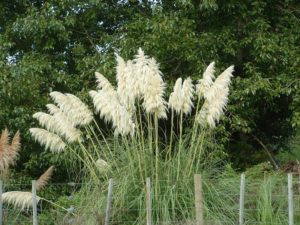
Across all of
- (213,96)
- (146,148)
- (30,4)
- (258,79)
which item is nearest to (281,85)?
(258,79)

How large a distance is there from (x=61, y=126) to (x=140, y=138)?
1.22 metres

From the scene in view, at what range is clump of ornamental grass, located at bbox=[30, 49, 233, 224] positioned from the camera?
7953 mm

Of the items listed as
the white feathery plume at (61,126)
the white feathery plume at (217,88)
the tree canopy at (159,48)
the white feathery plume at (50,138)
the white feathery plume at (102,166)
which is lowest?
the white feathery plume at (102,166)

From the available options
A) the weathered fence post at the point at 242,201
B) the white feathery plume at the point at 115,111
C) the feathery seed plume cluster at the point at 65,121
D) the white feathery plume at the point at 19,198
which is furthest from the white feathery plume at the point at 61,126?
the weathered fence post at the point at 242,201

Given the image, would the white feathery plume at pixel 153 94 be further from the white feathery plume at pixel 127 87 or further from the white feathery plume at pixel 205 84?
the white feathery plume at pixel 205 84

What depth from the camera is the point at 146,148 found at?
27.7ft

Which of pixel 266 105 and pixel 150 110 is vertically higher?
pixel 266 105

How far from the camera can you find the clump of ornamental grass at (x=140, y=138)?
7.95 m

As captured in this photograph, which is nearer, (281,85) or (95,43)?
(281,85)

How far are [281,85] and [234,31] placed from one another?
146 centimetres

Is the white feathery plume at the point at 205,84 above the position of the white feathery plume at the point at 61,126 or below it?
above

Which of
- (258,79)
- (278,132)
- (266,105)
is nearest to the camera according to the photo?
(258,79)

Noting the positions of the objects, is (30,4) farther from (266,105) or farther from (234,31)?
(266,105)

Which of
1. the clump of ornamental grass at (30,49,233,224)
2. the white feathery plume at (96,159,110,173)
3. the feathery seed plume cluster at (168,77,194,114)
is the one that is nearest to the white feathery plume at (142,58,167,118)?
the clump of ornamental grass at (30,49,233,224)
